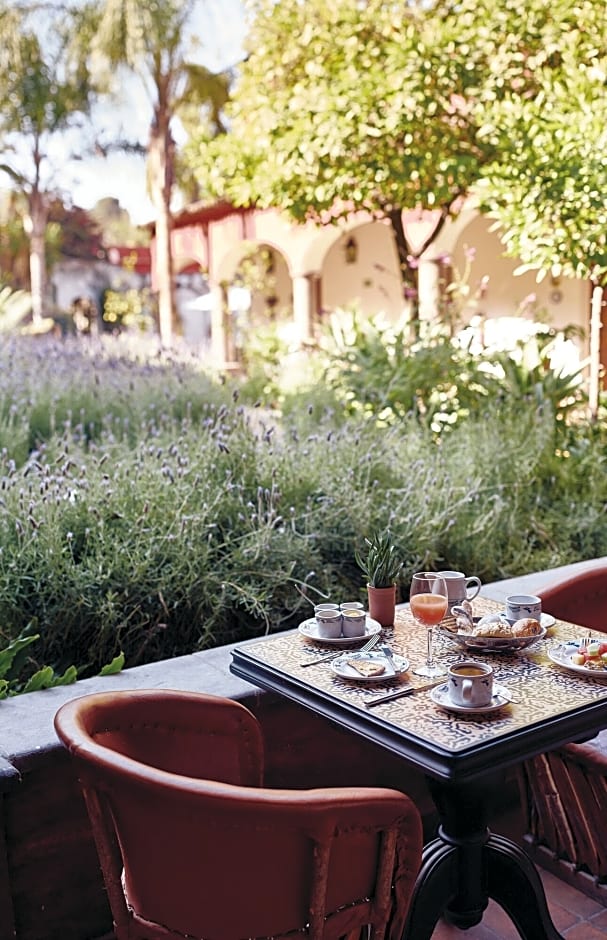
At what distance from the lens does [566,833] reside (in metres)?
2.64

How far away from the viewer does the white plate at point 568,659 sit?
208 centimetres

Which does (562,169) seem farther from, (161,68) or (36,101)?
(36,101)

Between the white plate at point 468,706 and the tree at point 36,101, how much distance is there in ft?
62.1

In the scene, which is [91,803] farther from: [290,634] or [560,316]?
[560,316]

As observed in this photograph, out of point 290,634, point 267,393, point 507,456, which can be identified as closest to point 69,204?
point 267,393

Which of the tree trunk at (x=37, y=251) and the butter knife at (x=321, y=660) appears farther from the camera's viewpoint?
the tree trunk at (x=37, y=251)

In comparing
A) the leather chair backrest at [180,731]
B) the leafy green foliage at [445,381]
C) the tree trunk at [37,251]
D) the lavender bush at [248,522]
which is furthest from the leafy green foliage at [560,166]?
the tree trunk at [37,251]

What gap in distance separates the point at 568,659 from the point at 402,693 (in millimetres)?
410

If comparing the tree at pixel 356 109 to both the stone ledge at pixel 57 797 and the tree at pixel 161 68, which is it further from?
the tree at pixel 161 68

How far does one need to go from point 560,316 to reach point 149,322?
9.61 meters

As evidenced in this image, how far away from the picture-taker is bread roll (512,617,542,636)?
224cm

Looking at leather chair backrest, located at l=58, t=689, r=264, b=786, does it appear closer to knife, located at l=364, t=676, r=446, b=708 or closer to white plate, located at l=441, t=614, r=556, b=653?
knife, located at l=364, t=676, r=446, b=708

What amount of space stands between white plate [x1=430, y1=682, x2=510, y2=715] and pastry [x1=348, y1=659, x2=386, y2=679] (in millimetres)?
138

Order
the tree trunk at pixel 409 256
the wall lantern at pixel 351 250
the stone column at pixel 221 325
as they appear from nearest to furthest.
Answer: the tree trunk at pixel 409 256
the stone column at pixel 221 325
the wall lantern at pixel 351 250
